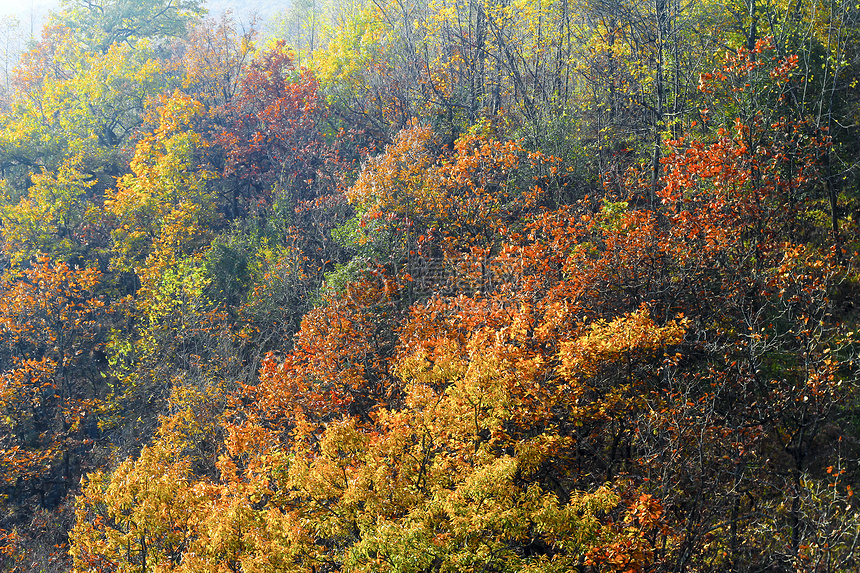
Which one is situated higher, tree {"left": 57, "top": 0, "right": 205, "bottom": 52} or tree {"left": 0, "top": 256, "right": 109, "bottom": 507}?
tree {"left": 57, "top": 0, "right": 205, "bottom": 52}

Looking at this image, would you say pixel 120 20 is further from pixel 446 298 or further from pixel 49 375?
pixel 446 298

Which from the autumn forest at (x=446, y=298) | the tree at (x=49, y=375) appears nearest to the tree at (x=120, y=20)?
the autumn forest at (x=446, y=298)

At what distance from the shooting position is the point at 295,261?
97.9 feet

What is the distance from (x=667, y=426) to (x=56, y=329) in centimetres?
3018

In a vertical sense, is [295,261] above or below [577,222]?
below

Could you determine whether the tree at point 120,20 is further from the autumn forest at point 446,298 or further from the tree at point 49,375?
the tree at point 49,375

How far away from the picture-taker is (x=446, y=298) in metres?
21.4

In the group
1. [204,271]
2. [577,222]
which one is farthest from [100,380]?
[577,222]

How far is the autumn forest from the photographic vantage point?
13.8 metres

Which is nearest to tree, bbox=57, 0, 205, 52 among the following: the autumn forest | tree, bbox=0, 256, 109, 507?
the autumn forest

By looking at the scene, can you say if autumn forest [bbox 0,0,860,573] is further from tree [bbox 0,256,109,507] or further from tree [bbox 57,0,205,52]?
tree [bbox 57,0,205,52]

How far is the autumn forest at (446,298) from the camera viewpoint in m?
13.8

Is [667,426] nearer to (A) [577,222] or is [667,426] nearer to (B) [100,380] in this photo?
(A) [577,222]

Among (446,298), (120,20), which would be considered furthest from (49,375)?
(120,20)
